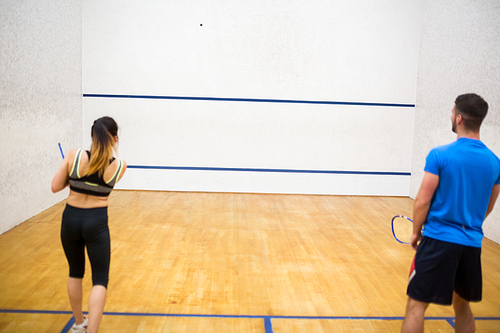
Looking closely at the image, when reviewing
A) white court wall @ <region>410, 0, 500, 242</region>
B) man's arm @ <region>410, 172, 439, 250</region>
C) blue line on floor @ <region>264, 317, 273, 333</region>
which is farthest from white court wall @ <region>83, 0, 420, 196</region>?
man's arm @ <region>410, 172, 439, 250</region>

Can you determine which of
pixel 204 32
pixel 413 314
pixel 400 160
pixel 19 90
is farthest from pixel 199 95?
pixel 413 314

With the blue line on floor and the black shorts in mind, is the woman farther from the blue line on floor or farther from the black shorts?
the black shorts

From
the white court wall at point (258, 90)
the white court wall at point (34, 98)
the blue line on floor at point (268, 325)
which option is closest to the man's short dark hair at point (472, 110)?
the blue line on floor at point (268, 325)

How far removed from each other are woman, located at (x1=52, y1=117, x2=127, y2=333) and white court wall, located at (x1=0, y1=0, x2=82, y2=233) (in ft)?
7.09

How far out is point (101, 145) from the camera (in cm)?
162

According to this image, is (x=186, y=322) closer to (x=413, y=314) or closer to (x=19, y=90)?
(x=413, y=314)

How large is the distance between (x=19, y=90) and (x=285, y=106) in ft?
10.1

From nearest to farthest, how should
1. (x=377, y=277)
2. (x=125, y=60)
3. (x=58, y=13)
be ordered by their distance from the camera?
(x=377, y=277)
(x=58, y=13)
(x=125, y=60)

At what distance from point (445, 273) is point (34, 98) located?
385 cm

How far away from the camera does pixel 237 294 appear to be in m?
2.36

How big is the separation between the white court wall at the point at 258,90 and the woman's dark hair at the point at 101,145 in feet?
12.1

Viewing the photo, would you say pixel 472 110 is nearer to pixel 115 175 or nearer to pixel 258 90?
pixel 115 175

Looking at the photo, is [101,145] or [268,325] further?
[268,325]

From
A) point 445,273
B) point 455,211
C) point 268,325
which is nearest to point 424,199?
point 455,211
